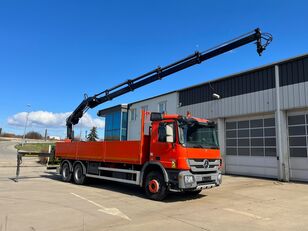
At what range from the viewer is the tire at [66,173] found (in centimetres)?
1582

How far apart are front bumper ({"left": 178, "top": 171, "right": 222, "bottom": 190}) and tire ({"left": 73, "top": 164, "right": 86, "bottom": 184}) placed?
6.60 meters

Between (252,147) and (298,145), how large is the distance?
3029mm

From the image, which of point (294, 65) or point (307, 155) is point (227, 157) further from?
point (294, 65)

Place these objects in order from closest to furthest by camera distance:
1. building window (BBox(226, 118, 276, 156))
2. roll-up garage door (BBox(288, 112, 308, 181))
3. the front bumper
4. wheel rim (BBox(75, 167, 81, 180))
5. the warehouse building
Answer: the front bumper
wheel rim (BBox(75, 167, 81, 180))
roll-up garage door (BBox(288, 112, 308, 181))
the warehouse building
building window (BBox(226, 118, 276, 156))

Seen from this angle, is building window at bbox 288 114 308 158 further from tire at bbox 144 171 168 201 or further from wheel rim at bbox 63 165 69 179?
wheel rim at bbox 63 165 69 179

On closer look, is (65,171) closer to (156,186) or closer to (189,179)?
(156,186)

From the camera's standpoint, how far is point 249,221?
764 centimetres

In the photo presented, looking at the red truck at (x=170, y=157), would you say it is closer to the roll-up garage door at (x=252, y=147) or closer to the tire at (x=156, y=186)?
the tire at (x=156, y=186)

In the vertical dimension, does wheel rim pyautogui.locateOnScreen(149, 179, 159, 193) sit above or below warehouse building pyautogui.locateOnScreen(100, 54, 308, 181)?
below

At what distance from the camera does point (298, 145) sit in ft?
54.0

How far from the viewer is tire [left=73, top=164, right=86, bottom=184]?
14786mm

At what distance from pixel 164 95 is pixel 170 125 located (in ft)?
52.7

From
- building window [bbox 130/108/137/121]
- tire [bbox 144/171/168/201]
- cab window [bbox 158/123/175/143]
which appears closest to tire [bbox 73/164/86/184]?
tire [bbox 144/171/168/201]

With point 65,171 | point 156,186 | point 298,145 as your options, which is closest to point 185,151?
point 156,186
